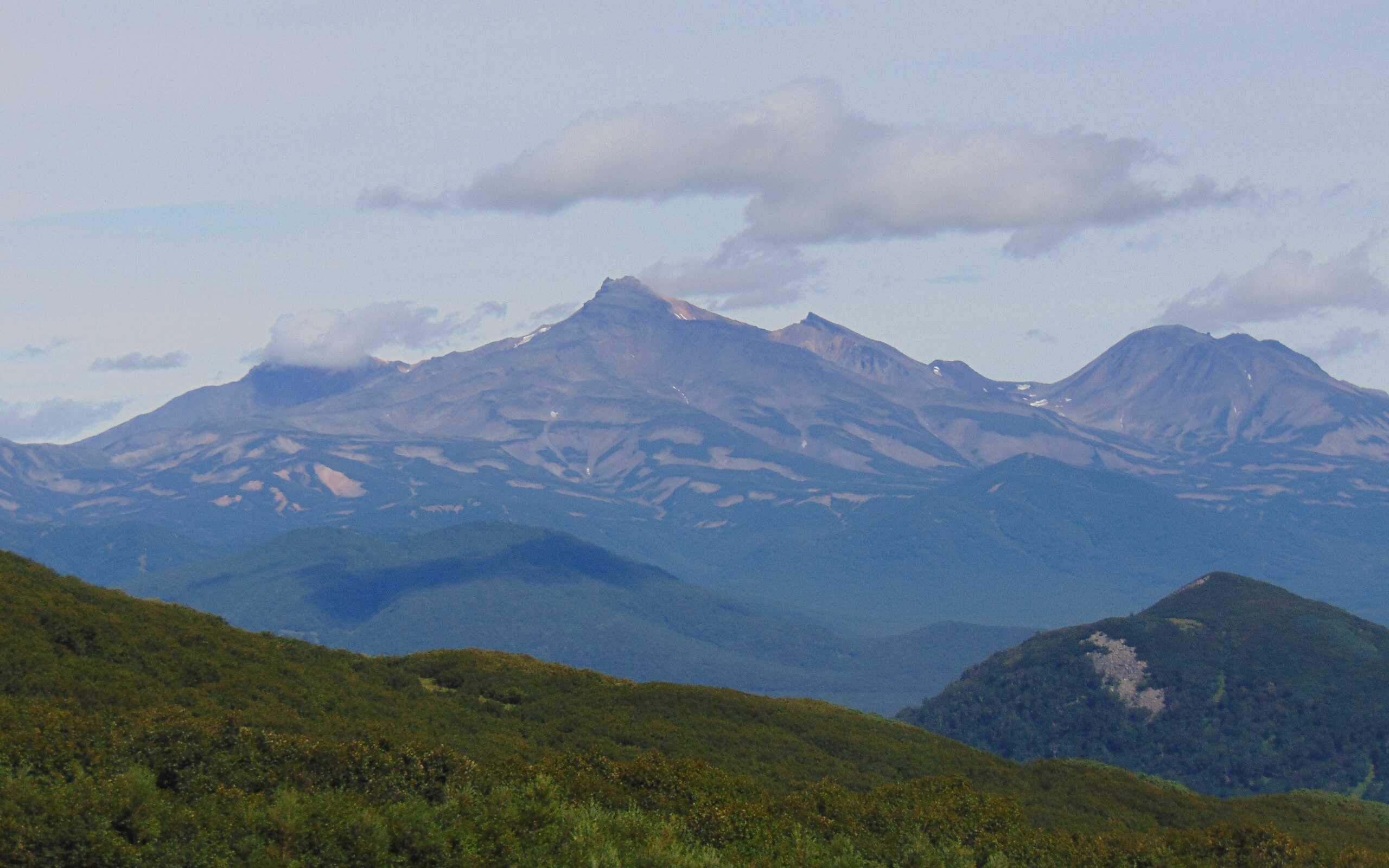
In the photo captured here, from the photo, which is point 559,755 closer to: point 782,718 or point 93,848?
point 93,848

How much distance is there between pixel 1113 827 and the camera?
118188 millimetres

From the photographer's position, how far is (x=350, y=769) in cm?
8762

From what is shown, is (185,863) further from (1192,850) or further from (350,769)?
(1192,850)

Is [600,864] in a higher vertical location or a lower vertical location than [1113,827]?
higher

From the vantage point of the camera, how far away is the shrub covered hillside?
2886 inches

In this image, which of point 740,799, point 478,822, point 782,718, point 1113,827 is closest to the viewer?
point 478,822

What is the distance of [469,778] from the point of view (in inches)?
3575

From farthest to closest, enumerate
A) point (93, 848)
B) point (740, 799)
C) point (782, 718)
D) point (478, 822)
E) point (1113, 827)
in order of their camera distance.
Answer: point (782, 718) → point (1113, 827) → point (740, 799) → point (478, 822) → point (93, 848)

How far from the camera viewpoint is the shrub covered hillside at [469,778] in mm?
73312

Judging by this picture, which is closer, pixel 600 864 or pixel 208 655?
pixel 600 864

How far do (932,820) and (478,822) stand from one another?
3148cm

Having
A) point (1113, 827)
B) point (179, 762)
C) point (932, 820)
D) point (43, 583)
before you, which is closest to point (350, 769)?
point (179, 762)

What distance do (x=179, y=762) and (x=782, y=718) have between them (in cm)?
8009

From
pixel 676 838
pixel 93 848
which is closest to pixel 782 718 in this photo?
pixel 676 838
